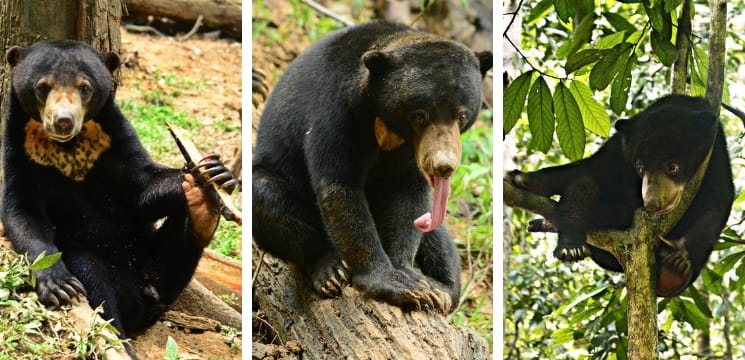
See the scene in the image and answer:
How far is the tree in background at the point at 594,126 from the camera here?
2.87 metres

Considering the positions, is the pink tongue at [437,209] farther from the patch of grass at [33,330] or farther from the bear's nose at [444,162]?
the patch of grass at [33,330]

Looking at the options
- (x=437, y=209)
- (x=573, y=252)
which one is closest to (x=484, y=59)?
(x=437, y=209)

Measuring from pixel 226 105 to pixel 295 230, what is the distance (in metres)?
0.46

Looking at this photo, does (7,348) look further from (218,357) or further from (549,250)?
(549,250)

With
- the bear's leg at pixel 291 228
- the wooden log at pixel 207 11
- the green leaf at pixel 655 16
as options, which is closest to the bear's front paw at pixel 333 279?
the bear's leg at pixel 291 228

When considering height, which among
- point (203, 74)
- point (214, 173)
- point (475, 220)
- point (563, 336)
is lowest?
point (563, 336)

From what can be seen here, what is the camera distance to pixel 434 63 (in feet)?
8.43

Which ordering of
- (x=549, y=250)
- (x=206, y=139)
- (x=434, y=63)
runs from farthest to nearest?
(x=549, y=250)
(x=206, y=139)
(x=434, y=63)

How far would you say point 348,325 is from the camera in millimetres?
2570

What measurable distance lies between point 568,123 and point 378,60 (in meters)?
0.72

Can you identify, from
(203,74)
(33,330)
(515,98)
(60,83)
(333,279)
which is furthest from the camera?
(515,98)

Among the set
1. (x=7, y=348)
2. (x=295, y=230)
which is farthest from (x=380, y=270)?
(x=7, y=348)

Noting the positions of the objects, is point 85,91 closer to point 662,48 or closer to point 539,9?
point 539,9

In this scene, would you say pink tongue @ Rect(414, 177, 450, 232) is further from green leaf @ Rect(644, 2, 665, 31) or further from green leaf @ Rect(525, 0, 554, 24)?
green leaf @ Rect(644, 2, 665, 31)
